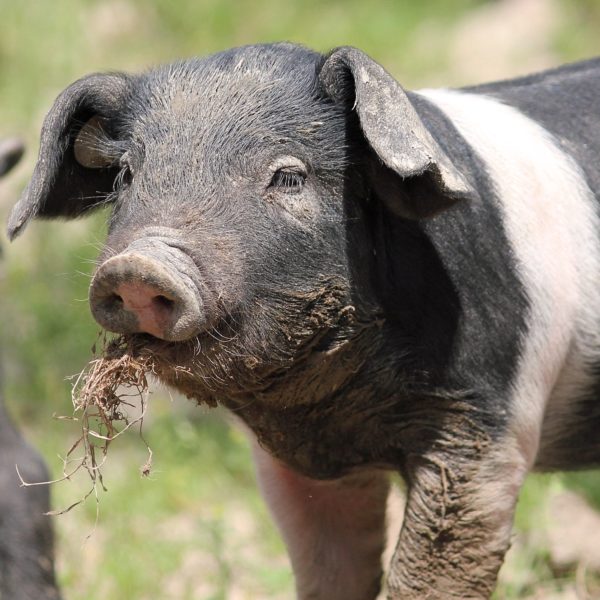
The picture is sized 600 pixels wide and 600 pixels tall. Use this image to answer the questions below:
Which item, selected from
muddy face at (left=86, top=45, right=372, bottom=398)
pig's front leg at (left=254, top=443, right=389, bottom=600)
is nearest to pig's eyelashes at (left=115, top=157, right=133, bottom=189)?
muddy face at (left=86, top=45, right=372, bottom=398)

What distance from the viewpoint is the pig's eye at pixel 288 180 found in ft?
10.1

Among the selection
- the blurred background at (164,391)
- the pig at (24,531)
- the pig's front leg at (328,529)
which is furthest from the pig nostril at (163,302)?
the pig at (24,531)

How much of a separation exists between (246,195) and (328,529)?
3.94 ft

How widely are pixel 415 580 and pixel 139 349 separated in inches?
37.8

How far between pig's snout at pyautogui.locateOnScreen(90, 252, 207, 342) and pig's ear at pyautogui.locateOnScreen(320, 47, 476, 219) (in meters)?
0.54

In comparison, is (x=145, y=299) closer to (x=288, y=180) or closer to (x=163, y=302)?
(x=163, y=302)

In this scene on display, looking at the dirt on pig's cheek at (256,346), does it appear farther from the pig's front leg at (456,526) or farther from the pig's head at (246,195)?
the pig's front leg at (456,526)

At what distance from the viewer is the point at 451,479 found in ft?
10.7

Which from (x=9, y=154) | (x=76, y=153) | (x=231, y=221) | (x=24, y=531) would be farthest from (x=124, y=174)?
(x=9, y=154)

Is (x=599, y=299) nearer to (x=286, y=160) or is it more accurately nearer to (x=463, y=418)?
(x=463, y=418)

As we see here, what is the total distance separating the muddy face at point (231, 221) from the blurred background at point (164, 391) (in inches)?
23.4

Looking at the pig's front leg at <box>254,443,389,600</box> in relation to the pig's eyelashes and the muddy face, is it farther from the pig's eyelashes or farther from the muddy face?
the pig's eyelashes

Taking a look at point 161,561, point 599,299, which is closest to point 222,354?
point 599,299

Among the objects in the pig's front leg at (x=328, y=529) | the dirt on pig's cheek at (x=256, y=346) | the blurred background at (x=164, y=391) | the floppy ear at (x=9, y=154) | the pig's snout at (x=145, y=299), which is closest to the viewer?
the pig's snout at (x=145, y=299)
